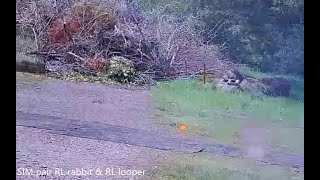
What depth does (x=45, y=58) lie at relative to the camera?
2080mm

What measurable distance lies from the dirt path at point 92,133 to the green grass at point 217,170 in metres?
0.03

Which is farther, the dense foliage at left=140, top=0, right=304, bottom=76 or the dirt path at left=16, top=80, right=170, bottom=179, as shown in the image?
the dense foliage at left=140, top=0, right=304, bottom=76

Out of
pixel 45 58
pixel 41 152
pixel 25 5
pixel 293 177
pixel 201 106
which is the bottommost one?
pixel 293 177

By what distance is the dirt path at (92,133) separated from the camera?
204 centimetres

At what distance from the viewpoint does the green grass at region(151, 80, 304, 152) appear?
6.95ft

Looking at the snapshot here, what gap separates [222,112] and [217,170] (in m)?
0.22

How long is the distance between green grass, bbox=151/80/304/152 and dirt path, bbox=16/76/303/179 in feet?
0.14

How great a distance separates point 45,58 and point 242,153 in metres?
0.83

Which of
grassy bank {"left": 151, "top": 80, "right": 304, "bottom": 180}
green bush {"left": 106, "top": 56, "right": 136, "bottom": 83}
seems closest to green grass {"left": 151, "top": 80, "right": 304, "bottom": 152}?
grassy bank {"left": 151, "top": 80, "right": 304, "bottom": 180}

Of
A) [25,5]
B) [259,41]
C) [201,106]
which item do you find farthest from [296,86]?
[25,5]

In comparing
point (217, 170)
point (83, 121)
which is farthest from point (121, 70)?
point (217, 170)

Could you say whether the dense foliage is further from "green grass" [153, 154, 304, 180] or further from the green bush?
"green grass" [153, 154, 304, 180]

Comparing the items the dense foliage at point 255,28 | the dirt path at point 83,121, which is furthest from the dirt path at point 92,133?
the dense foliage at point 255,28

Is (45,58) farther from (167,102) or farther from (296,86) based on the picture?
(296,86)
